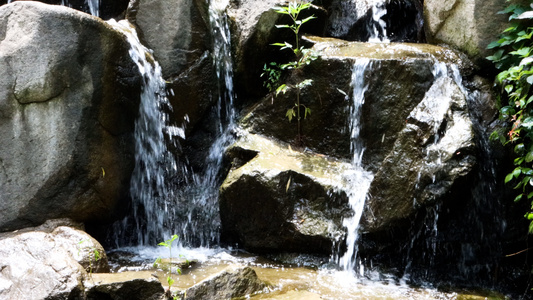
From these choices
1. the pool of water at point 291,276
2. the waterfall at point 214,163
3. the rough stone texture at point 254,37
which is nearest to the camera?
the pool of water at point 291,276

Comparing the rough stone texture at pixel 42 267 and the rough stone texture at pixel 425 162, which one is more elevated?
the rough stone texture at pixel 425 162

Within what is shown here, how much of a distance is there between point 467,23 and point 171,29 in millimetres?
3447

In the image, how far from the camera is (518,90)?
4.68 metres

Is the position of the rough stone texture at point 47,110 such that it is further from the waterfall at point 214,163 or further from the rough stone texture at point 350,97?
the rough stone texture at point 350,97

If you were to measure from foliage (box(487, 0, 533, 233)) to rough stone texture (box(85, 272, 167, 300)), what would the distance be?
310 cm

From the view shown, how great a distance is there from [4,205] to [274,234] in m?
2.68

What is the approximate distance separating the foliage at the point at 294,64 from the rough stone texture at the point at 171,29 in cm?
95

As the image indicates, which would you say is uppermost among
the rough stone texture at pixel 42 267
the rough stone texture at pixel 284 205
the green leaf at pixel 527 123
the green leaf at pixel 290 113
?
the green leaf at pixel 290 113

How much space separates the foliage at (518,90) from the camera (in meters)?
4.46

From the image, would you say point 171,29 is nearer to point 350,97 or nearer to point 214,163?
point 214,163

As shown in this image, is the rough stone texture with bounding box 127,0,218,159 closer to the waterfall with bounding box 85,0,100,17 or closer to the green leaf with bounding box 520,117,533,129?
the waterfall with bounding box 85,0,100,17

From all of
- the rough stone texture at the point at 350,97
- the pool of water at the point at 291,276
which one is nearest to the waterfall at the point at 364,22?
the rough stone texture at the point at 350,97

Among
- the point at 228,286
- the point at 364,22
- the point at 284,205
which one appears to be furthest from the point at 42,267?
the point at 364,22

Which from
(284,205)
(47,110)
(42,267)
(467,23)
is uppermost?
(467,23)
